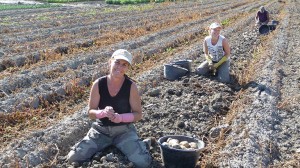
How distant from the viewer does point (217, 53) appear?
8273mm

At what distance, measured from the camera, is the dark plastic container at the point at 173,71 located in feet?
28.1

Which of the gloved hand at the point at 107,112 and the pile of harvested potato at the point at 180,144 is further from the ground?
the gloved hand at the point at 107,112

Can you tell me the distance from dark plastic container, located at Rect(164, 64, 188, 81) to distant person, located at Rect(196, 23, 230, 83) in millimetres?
411

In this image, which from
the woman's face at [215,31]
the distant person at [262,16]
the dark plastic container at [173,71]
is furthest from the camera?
the distant person at [262,16]

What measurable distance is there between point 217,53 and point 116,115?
423 centimetres

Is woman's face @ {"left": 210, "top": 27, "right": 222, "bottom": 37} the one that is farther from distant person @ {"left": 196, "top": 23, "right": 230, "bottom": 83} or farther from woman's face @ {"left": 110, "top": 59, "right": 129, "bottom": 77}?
woman's face @ {"left": 110, "top": 59, "right": 129, "bottom": 77}

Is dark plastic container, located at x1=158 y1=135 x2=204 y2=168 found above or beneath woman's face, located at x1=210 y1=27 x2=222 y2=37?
beneath

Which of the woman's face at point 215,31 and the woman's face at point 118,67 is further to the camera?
the woman's face at point 215,31

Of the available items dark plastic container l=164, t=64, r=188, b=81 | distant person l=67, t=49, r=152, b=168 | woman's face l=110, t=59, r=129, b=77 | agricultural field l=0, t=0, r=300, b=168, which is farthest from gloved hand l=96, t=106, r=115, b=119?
dark plastic container l=164, t=64, r=188, b=81

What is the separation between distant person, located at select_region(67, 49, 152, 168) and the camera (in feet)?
14.9

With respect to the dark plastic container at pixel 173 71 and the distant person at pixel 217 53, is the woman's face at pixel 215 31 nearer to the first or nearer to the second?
the distant person at pixel 217 53

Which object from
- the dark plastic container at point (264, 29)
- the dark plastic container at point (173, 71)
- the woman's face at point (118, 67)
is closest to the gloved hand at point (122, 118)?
the woman's face at point (118, 67)

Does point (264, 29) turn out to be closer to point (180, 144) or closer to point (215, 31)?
point (215, 31)

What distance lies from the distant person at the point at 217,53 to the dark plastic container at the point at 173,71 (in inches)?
16.2
